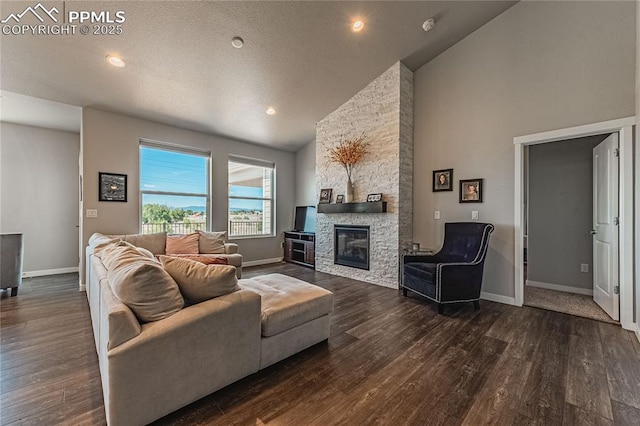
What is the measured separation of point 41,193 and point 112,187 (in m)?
1.85

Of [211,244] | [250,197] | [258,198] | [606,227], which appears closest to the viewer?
[606,227]

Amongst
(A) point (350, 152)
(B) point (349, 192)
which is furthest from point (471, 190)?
(A) point (350, 152)

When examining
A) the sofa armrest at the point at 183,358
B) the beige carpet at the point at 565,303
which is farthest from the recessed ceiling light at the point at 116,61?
the beige carpet at the point at 565,303

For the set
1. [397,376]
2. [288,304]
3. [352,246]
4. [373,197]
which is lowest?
[397,376]

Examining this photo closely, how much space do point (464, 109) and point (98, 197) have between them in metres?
5.70

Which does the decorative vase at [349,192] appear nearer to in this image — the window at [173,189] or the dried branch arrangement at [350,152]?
the dried branch arrangement at [350,152]

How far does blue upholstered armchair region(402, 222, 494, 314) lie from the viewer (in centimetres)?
309

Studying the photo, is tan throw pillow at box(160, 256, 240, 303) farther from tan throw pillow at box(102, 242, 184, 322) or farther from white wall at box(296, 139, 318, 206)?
white wall at box(296, 139, 318, 206)

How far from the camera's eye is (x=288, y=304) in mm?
2088

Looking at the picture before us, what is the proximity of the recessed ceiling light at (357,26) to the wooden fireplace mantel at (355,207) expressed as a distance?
2372 mm

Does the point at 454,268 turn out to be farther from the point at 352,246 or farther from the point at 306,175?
the point at 306,175

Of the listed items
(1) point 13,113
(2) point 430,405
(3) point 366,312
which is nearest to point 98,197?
(1) point 13,113

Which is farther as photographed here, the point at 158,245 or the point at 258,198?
the point at 258,198

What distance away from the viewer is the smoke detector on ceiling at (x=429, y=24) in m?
3.41
